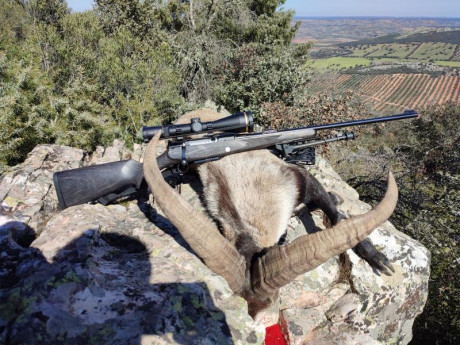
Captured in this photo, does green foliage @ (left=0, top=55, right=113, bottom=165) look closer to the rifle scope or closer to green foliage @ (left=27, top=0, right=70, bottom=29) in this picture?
the rifle scope

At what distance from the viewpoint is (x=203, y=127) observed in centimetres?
405

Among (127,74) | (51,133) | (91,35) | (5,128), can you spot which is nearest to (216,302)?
(5,128)

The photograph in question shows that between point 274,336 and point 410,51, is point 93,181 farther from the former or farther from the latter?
point 410,51

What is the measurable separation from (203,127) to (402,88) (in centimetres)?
5518

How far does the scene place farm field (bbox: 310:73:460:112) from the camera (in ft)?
137

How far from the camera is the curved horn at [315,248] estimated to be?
210 centimetres

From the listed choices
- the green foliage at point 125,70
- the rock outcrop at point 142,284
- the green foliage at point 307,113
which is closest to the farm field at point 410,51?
the green foliage at point 125,70

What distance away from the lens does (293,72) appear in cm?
877

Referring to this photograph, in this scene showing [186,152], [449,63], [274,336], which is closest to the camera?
[274,336]

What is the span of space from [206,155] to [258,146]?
2.34ft

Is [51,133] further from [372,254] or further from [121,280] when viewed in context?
[372,254]

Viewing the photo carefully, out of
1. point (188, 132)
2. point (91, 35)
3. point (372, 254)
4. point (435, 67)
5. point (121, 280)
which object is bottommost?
point (435, 67)

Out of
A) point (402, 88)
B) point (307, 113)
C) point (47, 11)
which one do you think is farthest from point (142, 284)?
point (402, 88)

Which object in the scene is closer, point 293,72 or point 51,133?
point 51,133
